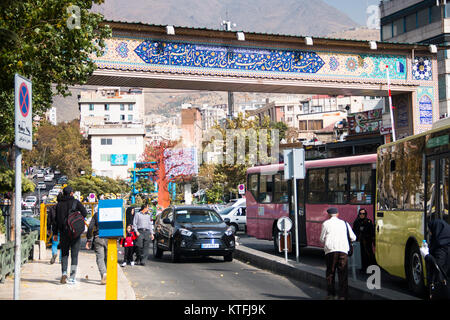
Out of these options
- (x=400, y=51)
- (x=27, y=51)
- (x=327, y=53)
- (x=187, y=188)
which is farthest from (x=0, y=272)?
(x=187, y=188)

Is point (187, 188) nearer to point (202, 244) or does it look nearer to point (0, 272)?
point (202, 244)

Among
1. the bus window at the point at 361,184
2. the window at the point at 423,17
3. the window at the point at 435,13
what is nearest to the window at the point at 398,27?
the window at the point at 423,17

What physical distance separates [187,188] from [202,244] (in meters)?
59.6

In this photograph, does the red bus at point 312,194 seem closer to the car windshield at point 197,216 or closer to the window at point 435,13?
the car windshield at point 197,216


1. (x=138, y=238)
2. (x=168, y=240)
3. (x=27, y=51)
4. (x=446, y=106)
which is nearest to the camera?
(x=27, y=51)

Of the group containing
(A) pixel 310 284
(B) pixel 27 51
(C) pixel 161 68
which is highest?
(C) pixel 161 68

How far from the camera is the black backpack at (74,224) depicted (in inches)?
509

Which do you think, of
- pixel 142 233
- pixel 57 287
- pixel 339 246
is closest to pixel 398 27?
pixel 142 233

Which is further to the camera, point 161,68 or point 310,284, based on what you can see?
point 161,68

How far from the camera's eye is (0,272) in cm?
1225

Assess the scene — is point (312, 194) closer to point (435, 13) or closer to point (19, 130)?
point (19, 130)

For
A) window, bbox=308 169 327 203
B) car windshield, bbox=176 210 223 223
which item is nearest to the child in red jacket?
car windshield, bbox=176 210 223 223

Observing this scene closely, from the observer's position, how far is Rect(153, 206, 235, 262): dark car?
19.1 meters

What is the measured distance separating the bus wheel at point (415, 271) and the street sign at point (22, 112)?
701cm
